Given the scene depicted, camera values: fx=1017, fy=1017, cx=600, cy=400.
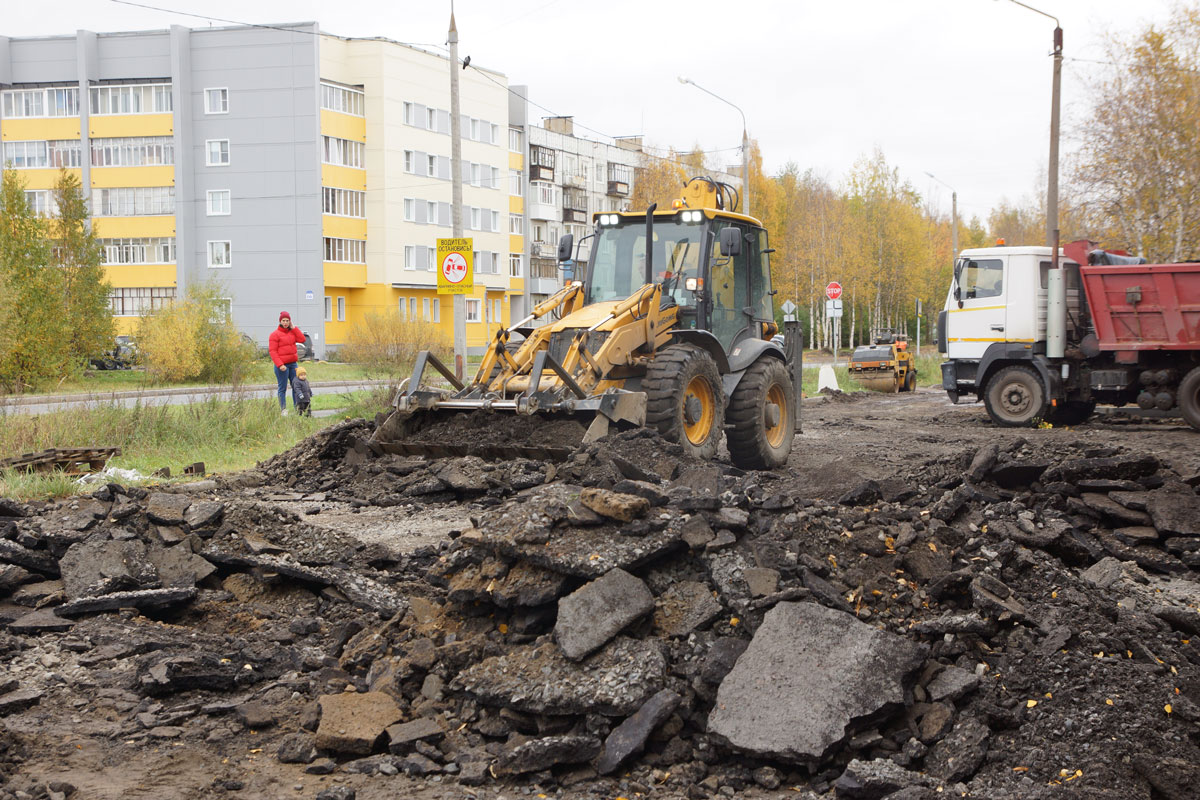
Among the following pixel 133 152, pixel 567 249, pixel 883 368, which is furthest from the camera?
pixel 133 152

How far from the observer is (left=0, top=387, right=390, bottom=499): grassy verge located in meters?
11.1

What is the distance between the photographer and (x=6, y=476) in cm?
953

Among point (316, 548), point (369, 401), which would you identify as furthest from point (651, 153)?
point (316, 548)

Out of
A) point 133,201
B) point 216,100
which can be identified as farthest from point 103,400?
point 133,201

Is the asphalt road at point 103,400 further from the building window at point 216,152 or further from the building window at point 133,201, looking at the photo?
the building window at point 133,201

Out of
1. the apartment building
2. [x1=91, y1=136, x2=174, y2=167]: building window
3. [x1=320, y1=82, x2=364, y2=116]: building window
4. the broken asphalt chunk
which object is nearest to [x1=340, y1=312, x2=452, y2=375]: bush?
the apartment building

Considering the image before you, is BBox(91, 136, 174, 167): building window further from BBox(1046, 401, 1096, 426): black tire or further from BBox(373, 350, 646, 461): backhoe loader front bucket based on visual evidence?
BBox(373, 350, 646, 461): backhoe loader front bucket

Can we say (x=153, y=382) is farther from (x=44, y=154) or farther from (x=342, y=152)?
(x=44, y=154)

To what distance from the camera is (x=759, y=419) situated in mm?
11227

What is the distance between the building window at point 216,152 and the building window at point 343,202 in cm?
512

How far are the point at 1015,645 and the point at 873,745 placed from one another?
104 centimetres

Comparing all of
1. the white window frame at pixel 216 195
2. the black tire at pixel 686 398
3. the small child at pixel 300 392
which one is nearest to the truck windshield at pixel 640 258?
the black tire at pixel 686 398

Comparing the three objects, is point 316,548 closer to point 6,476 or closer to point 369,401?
point 6,476

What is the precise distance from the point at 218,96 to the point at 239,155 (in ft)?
9.92
